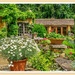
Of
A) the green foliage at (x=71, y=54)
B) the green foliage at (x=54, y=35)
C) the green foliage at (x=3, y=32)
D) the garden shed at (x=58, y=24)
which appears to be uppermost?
the garden shed at (x=58, y=24)

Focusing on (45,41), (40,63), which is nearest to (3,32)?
(45,41)

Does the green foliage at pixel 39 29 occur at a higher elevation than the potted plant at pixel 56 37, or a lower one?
higher

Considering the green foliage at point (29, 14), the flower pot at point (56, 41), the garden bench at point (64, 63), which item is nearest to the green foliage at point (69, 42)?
the flower pot at point (56, 41)

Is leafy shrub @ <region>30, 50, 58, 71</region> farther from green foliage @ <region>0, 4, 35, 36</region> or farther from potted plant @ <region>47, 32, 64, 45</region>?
green foliage @ <region>0, 4, 35, 36</region>

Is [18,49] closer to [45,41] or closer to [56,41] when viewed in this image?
[45,41]

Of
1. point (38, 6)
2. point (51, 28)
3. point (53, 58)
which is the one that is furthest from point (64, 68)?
point (38, 6)

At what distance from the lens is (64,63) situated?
6695mm

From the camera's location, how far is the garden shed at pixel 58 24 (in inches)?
264

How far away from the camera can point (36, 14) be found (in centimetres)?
680

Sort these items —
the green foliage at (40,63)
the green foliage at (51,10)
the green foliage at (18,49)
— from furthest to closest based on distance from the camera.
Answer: the green foliage at (51,10), the green foliage at (40,63), the green foliage at (18,49)

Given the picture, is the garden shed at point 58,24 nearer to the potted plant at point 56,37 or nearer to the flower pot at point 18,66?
the potted plant at point 56,37

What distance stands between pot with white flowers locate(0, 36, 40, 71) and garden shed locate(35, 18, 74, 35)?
597mm

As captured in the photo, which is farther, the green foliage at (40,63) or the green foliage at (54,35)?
the green foliage at (54,35)

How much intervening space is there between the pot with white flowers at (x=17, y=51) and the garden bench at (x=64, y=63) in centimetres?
61
